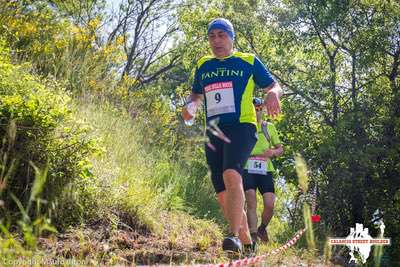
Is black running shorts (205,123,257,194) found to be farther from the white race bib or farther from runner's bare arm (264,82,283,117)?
the white race bib

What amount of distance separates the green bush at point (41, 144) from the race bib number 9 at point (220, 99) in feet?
3.36

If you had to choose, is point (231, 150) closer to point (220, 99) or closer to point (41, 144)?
point (220, 99)

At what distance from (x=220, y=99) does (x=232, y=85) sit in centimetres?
15

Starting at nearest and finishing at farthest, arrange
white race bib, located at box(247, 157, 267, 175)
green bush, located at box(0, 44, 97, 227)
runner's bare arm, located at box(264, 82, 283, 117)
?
runner's bare arm, located at box(264, 82, 283, 117), green bush, located at box(0, 44, 97, 227), white race bib, located at box(247, 157, 267, 175)

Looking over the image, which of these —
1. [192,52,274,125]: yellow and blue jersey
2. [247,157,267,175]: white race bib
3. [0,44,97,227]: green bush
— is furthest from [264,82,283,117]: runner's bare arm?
[247,157,267,175]: white race bib

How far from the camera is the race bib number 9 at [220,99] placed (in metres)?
3.94

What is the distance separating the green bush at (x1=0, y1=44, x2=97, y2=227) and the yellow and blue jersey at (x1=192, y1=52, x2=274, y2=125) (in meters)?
1.05

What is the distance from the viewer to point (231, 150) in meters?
3.75

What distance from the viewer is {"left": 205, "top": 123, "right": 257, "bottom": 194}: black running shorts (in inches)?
147

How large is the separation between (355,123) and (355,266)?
2712mm

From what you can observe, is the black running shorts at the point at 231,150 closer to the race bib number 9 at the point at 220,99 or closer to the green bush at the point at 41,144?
the race bib number 9 at the point at 220,99

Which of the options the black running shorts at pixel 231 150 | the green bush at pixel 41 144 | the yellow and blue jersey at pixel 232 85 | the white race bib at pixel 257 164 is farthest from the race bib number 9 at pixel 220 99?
the white race bib at pixel 257 164

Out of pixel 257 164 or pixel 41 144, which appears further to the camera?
pixel 257 164

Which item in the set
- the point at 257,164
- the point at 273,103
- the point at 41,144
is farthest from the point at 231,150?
the point at 257,164
